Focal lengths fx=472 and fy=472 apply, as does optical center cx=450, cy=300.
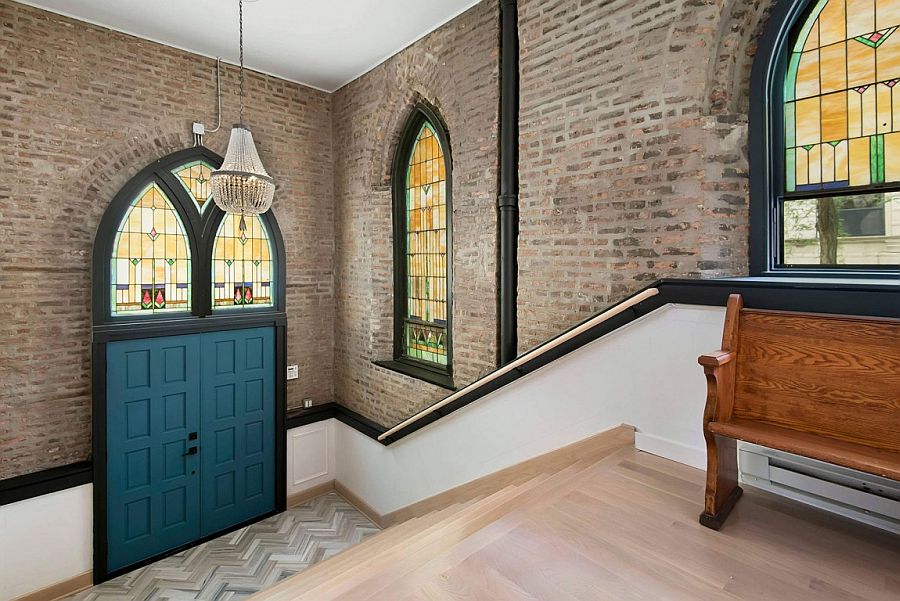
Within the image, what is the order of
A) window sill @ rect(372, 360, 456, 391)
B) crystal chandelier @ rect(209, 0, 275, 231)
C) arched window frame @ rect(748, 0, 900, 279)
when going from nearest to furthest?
arched window frame @ rect(748, 0, 900, 279) < crystal chandelier @ rect(209, 0, 275, 231) < window sill @ rect(372, 360, 456, 391)

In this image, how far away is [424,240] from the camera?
17.0 feet

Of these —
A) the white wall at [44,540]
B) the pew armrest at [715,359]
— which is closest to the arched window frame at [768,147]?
the pew armrest at [715,359]

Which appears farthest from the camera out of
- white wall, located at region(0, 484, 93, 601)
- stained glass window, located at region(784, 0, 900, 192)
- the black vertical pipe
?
white wall, located at region(0, 484, 93, 601)

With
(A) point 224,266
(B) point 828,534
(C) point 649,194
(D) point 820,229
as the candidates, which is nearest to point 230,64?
(A) point 224,266

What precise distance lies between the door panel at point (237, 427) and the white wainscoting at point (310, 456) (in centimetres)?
25

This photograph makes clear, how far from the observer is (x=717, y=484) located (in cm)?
170

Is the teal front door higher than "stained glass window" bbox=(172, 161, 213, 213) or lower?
lower

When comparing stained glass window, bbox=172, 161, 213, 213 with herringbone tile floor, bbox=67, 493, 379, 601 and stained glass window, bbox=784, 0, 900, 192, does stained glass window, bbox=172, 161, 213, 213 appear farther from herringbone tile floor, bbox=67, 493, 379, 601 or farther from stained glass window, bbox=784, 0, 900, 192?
stained glass window, bbox=784, 0, 900, 192

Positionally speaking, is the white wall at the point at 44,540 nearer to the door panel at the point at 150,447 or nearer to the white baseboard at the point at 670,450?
Answer: the door panel at the point at 150,447

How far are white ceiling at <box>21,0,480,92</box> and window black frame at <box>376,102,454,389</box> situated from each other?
796mm

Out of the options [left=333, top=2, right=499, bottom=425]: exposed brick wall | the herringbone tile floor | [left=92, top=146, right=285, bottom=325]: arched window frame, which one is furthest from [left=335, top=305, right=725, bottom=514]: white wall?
[left=92, top=146, right=285, bottom=325]: arched window frame

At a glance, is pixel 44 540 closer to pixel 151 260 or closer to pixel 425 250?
pixel 151 260

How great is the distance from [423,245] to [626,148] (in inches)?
103

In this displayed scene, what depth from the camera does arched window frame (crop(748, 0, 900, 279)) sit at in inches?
105
